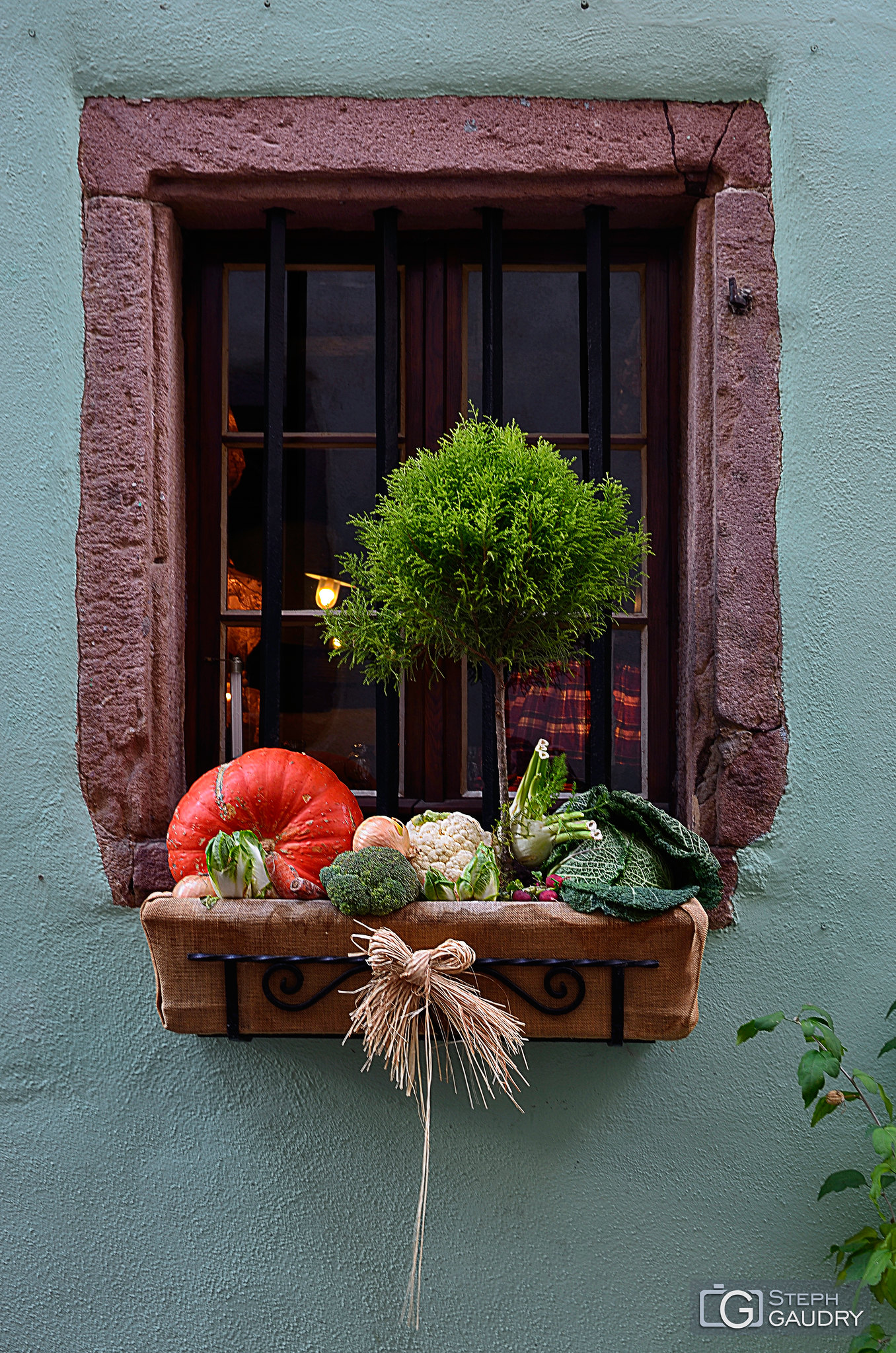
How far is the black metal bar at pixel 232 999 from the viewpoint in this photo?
146 centimetres

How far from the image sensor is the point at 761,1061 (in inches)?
67.7

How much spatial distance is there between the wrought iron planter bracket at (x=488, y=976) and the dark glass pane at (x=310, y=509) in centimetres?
81

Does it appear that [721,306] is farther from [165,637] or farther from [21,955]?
[21,955]

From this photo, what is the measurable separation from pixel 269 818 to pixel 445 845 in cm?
32

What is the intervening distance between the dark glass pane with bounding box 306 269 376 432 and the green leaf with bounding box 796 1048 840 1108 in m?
1.53

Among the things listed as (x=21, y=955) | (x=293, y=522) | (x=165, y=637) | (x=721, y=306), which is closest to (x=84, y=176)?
(x=293, y=522)

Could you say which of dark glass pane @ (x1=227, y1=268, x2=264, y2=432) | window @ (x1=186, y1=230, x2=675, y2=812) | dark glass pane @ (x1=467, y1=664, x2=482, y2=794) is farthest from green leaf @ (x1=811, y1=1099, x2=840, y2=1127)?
dark glass pane @ (x1=227, y1=268, x2=264, y2=432)

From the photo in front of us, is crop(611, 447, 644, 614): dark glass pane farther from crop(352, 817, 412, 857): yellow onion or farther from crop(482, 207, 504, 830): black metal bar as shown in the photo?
crop(352, 817, 412, 857): yellow onion

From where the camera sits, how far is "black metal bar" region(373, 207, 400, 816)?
1795 mm

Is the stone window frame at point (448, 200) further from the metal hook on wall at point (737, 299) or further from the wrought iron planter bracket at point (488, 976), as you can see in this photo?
the wrought iron planter bracket at point (488, 976)

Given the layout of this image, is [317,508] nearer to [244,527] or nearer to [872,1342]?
[244,527]

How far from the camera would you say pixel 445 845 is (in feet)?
4.88

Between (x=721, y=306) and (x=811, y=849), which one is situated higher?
(x=721, y=306)

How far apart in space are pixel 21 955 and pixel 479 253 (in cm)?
177
